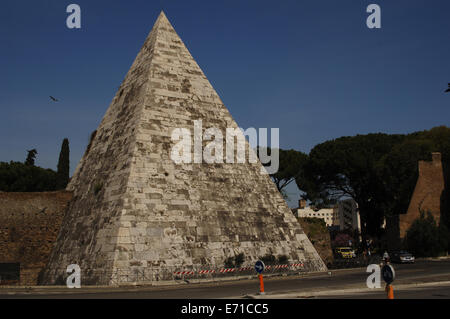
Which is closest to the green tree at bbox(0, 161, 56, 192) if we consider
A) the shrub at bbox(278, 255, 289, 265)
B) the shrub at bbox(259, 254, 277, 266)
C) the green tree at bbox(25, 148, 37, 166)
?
the green tree at bbox(25, 148, 37, 166)

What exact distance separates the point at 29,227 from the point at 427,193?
29436mm

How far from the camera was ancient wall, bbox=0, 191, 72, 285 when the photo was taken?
1820 centimetres

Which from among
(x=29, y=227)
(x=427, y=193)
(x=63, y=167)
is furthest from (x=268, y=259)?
(x=427, y=193)

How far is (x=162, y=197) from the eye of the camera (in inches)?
637

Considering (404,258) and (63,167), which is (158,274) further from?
(63,167)

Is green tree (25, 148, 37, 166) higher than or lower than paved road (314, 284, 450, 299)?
higher

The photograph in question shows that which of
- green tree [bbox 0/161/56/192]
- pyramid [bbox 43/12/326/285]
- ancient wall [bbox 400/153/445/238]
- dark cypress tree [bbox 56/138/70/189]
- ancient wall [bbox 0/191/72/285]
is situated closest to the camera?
pyramid [bbox 43/12/326/285]

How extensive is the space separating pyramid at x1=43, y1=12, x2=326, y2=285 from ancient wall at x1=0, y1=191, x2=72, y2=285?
682 mm

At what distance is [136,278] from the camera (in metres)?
14.2

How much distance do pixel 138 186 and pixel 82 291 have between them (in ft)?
14.4

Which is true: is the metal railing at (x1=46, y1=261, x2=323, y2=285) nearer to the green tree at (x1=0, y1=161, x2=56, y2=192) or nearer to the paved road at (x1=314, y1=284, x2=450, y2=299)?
the paved road at (x1=314, y1=284, x2=450, y2=299)
